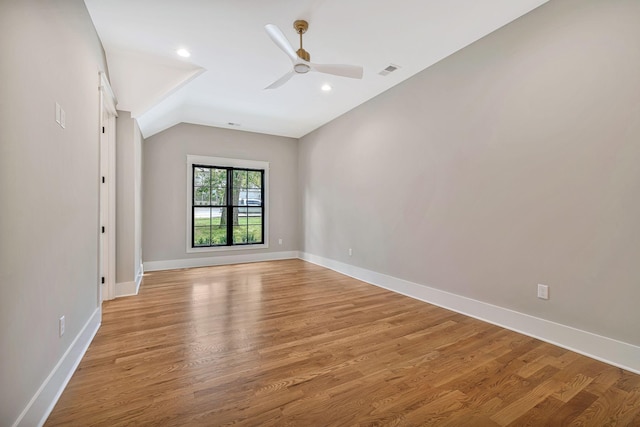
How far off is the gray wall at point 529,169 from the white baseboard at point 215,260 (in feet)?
9.85

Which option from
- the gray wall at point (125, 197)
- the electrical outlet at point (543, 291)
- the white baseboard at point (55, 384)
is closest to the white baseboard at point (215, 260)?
the gray wall at point (125, 197)

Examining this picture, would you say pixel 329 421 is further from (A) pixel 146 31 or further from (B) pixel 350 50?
(A) pixel 146 31

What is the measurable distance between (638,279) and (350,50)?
10.4 ft

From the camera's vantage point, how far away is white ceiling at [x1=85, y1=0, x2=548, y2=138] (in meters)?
2.48

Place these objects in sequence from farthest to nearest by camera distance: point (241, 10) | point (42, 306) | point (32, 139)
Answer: point (241, 10)
point (42, 306)
point (32, 139)

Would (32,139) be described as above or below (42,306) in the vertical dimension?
above

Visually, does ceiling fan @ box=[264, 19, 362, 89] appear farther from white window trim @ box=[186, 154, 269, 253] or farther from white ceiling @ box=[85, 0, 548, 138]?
white window trim @ box=[186, 154, 269, 253]

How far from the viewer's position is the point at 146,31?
2.75 meters

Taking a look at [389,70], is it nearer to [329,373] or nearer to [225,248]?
[329,373]

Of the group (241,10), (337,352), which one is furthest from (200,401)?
(241,10)

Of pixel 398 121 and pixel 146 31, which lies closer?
pixel 146 31

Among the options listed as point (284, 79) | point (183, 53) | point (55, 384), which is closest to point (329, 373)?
point (55, 384)

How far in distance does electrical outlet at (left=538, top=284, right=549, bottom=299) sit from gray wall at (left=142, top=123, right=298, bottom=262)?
4.99 metres

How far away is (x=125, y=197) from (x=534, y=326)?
478 centimetres
